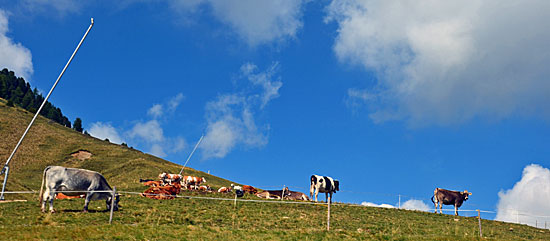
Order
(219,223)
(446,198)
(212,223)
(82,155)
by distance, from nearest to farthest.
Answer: (212,223) < (219,223) < (446,198) < (82,155)

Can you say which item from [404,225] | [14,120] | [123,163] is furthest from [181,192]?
[14,120]

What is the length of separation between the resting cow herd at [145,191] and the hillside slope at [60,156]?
21.1 metres

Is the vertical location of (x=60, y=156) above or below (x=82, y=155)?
below

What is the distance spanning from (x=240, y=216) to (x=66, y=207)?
1126 cm

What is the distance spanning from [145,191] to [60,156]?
5762 cm

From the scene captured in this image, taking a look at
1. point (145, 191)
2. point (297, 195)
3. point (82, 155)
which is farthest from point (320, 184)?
point (82, 155)

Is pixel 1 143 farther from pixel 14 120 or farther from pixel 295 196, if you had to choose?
pixel 295 196

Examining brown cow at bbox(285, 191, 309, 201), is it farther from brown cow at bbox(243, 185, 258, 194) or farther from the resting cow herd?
brown cow at bbox(243, 185, 258, 194)

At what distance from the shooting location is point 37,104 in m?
194

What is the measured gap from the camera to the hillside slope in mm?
74812

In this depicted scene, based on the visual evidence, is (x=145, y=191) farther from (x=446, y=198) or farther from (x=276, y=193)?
(x=446, y=198)

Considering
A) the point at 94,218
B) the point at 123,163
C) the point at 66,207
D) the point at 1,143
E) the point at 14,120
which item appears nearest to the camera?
the point at 94,218

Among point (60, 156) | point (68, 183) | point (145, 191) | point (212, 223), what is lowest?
point (212, 223)

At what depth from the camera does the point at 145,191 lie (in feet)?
133
